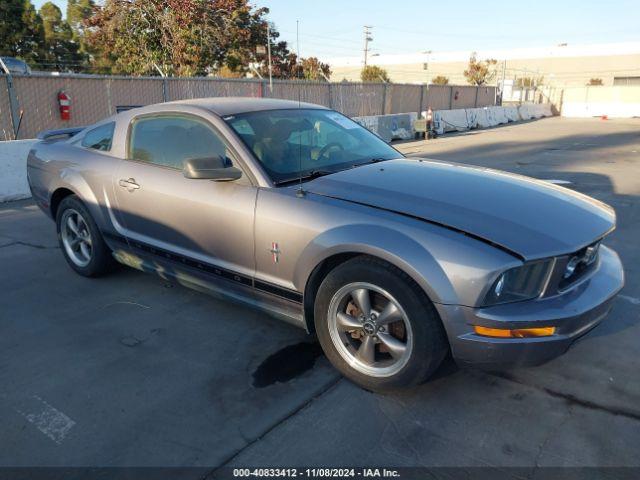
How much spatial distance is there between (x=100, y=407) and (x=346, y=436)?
1366 mm

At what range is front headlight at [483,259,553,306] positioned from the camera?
8.29 ft

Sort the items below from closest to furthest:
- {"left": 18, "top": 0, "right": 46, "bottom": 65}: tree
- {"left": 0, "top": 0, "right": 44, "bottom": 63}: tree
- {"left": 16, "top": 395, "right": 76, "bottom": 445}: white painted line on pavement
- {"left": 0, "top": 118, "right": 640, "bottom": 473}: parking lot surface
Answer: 1. {"left": 0, "top": 118, "right": 640, "bottom": 473}: parking lot surface
2. {"left": 16, "top": 395, "right": 76, "bottom": 445}: white painted line on pavement
3. {"left": 0, "top": 0, "right": 44, "bottom": 63}: tree
4. {"left": 18, "top": 0, "right": 46, "bottom": 65}: tree

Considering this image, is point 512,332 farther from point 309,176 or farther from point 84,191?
point 84,191

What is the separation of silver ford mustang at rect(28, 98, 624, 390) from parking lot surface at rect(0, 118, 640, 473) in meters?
0.30

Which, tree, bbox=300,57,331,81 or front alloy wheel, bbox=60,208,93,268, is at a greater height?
tree, bbox=300,57,331,81

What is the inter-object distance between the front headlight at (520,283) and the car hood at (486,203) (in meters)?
0.07

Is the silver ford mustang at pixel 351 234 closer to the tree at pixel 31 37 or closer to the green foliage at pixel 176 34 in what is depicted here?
the green foliage at pixel 176 34

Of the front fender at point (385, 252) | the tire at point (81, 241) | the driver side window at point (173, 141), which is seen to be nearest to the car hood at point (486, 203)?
the front fender at point (385, 252)

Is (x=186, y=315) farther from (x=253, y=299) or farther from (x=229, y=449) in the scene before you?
(x=229, y=449)

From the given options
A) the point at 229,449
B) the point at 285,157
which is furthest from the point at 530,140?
the point at 229,449

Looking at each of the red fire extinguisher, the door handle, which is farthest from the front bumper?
the red fire extinguisher

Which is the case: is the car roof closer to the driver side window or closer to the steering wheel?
the driver side window

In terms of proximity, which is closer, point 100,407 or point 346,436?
point 346,436

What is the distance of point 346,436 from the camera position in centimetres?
262
